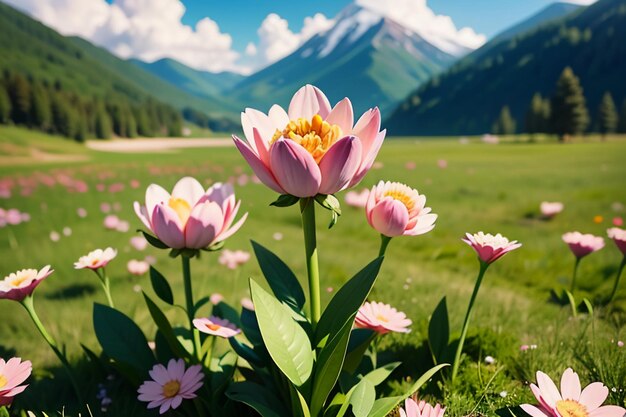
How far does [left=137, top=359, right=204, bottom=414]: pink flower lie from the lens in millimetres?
1129

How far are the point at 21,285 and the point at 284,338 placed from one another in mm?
778

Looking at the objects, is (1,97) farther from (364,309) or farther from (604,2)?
(604,2)

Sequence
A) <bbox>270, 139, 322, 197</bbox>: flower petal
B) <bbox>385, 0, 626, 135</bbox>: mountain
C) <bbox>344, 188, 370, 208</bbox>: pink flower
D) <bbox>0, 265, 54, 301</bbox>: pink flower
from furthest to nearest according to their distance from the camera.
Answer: <bbox>385, 0, 626, 135</bbox>: mountain, <bbox>344, 188, 370, 208</bbox>: pink flower, <bbox>0, 265, 54, 301</bbox>: pink flower, <bbox>270, 139, 322, 197</bbox>: flower petal

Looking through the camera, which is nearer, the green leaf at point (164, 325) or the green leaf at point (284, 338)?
the green leaf at point (284, 338)

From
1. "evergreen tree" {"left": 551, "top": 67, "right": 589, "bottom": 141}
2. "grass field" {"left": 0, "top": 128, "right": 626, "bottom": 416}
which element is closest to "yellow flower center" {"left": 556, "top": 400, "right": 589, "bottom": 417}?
"grass field" {"left": 0, "top": 128, "right": 626, "bottom": 416}

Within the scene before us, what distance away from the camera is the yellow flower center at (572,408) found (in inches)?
36.4

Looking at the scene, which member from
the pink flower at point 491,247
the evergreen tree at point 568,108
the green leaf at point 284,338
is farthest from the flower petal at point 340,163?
the evergreen tree at point 568,108

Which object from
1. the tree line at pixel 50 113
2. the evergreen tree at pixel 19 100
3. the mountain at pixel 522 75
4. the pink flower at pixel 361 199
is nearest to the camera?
the pink flower at pixel 361 199

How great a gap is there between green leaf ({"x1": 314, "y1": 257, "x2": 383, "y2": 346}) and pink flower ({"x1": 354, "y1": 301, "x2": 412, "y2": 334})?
0.14 metres

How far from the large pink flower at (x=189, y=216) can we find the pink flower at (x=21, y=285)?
34 cm

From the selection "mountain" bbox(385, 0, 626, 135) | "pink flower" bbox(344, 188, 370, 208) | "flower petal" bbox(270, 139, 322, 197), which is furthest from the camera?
"mountain" bbox(385, 0, 626, 135)

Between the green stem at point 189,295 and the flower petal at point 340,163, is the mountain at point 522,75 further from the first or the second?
the green stem at point 189,295

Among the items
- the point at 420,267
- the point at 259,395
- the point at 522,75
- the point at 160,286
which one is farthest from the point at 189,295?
the point at 522,75

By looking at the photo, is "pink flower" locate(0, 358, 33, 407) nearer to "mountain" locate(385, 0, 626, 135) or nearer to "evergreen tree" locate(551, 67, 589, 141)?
"evergreen tree" locate(551, 67, 589, 141)
